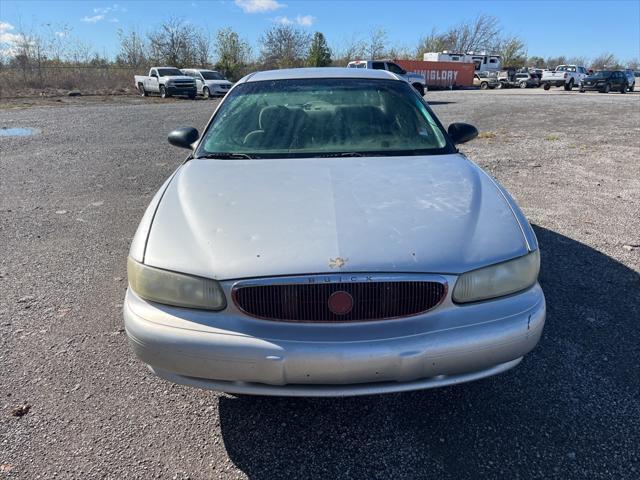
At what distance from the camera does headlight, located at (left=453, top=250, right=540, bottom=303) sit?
6.17ft

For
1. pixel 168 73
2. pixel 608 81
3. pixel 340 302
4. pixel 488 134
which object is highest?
pixel 168 73

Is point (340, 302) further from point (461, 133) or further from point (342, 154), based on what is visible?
point (461, 133)

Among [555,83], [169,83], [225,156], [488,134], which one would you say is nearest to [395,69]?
[169,83]

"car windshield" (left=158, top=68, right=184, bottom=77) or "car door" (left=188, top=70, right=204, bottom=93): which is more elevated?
"car windshield" (left=158, top=68, right=184, bottom=77)

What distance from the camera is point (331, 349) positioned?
5.78 ft

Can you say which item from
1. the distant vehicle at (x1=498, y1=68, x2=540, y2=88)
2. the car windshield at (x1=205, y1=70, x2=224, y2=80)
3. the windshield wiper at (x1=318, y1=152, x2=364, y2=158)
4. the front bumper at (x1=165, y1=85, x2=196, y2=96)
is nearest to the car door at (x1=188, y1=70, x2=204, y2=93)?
the car windshield at (x1=205, y1=70, x2=224, y2=80)

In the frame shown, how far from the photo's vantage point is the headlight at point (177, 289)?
1861mm

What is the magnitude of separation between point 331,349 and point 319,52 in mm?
49092

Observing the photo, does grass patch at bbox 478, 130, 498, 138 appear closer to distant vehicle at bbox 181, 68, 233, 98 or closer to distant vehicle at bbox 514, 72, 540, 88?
distant vehicle at bbox 181, 68, 233, 98

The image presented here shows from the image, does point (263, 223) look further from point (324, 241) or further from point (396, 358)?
point (396, 358)

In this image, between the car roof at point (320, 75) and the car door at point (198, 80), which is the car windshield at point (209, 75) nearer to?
the car door at point (198, 80)

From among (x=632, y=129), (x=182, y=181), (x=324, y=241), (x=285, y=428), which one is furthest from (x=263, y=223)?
(x=632, y=129)

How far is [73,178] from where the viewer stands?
22.5 ft

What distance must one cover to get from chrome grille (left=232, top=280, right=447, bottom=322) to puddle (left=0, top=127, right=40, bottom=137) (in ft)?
38.7
